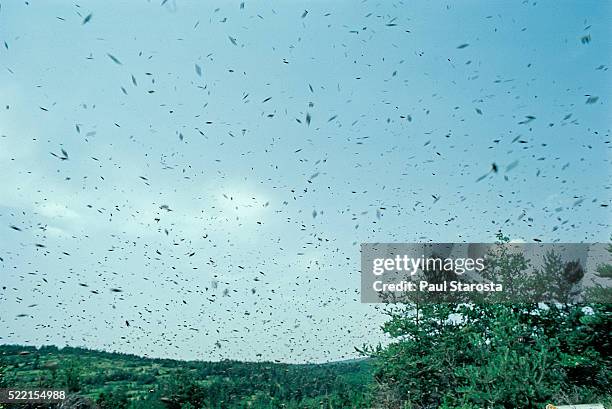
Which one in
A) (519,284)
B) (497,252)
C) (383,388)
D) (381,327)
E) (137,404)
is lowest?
(137,404)

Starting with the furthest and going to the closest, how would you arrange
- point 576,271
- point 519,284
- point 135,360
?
point 135,360 → point 576,271 → point 519,284

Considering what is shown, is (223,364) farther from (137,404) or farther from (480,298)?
(480,298)

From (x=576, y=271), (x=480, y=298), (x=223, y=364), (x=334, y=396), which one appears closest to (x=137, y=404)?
(x=334, y=396)

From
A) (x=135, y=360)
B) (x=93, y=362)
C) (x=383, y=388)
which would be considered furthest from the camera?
(x=135, y=360)

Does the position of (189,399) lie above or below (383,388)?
below

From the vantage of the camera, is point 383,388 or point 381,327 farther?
point 381,327

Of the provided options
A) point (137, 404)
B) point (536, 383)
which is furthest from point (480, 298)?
point (137, 404)
